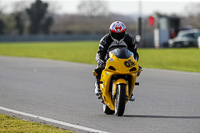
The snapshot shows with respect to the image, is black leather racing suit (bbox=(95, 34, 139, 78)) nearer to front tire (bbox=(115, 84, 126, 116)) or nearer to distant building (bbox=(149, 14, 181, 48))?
front tire (bbox=(115, 84, 126, 116))

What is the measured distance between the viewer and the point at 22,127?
719cm

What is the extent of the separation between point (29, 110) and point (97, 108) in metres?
1.30

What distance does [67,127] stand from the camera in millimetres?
7223

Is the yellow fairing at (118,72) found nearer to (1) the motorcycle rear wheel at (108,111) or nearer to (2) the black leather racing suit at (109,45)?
(1) the motorcycle rear wheel at (108,111)

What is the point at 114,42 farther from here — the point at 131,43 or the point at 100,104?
the point at 100,104

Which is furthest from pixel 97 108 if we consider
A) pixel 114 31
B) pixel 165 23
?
pixel 165 23

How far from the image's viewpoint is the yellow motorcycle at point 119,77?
310 inches

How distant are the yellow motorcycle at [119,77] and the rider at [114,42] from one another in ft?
0.84

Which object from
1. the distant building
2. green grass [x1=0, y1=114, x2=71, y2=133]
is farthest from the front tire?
the distant building

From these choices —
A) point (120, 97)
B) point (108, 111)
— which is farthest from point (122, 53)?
point (108, 111)

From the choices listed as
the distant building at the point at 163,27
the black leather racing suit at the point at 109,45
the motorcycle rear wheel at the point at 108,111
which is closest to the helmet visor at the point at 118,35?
the black leather racing suit at the point at 109,45

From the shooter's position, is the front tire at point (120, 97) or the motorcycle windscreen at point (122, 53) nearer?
the front tire at point (120, 97)

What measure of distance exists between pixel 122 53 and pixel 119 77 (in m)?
0.40

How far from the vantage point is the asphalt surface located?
7.57m
